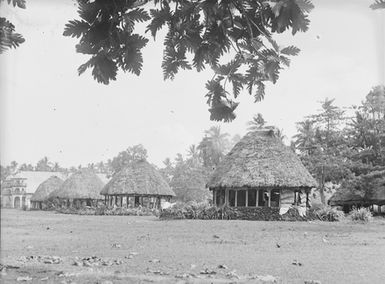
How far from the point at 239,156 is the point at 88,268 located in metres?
19.2

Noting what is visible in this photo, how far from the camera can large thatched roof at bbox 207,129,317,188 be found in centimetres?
2406

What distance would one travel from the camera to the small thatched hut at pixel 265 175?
948 inches

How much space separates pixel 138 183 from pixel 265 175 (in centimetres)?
1459

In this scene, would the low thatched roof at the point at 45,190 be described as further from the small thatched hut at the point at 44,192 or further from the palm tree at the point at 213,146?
the palm tree at the point at 213,146

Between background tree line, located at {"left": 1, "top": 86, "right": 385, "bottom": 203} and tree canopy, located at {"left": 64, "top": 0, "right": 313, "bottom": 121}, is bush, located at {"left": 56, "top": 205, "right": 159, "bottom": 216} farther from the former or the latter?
tree canopy, located at {"left": 64, "top": 0, "right": 313, "bottom": 121}

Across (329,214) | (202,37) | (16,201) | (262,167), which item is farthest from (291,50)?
(16,201)

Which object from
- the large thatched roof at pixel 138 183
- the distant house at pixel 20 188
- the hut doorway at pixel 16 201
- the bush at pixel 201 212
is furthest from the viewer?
the hut doorway at pixel 16 201

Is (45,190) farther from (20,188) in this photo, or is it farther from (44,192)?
(20,188)

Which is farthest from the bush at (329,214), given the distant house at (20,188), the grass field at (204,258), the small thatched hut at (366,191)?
the distant house at (20,188)

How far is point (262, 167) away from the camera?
24781 millimetres

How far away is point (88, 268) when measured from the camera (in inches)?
290

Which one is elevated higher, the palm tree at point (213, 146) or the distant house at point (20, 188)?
the palm tree at point (213, 146)

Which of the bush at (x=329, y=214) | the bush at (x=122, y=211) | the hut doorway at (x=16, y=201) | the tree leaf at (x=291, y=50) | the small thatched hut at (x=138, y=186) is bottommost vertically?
the hut doorway at (x=16, y=201)

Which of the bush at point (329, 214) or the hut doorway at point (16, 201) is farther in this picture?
the hut doorway at point (16, 201)
